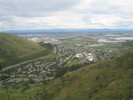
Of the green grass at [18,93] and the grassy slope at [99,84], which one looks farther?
the green grass at [18,93]

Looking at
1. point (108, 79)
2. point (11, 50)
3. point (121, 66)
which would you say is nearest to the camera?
point (108, 79)

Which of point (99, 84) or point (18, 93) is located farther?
point (18, 93)

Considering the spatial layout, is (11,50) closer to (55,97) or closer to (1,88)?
(1,88)

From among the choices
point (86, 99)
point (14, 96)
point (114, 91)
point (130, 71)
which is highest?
point (130, 71)

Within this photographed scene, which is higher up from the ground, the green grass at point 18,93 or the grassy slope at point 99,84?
the grassy slope at point 99,84

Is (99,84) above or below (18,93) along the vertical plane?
above

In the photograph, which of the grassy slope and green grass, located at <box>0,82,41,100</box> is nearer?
the grassy slope

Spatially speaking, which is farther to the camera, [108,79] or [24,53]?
[24,53]

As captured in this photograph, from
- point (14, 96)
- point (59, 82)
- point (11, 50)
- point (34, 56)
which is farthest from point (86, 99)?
point (11, 50)
